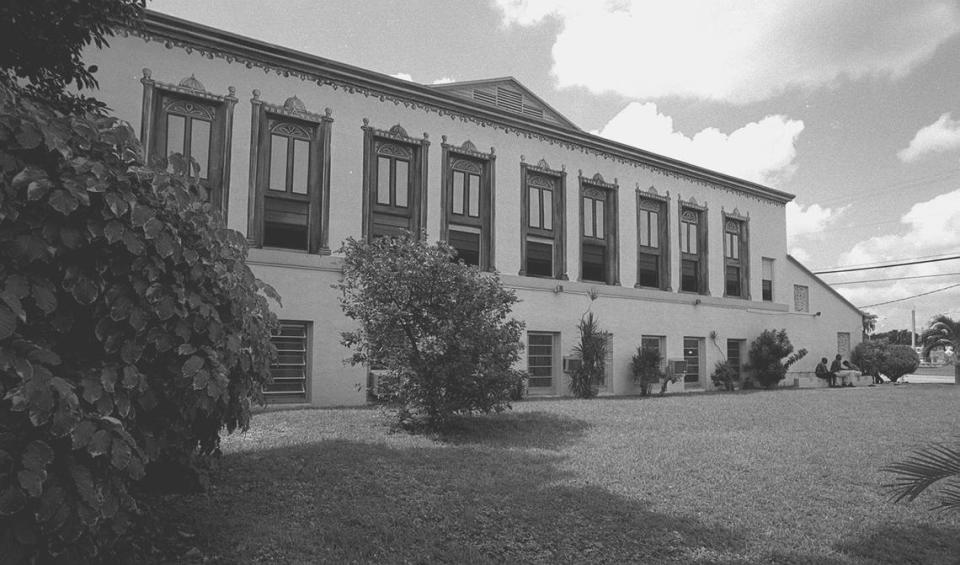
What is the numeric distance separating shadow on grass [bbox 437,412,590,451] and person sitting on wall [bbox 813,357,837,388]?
17.8m

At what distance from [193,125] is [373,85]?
4.27 meters

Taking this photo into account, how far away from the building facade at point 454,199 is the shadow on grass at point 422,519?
680cm

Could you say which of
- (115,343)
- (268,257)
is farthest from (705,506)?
(268,257)

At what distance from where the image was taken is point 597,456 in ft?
25.3

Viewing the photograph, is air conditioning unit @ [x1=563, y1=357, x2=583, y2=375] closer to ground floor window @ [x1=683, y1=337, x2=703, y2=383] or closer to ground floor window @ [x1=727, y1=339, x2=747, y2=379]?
ground floor window @ [x1=683, y1=337, x2=703, y2=383]

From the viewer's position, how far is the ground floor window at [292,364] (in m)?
13.2

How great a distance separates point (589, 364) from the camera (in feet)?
56.0

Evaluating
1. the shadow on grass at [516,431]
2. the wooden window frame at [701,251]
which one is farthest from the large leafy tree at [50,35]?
the wooden window frame at [701,251]

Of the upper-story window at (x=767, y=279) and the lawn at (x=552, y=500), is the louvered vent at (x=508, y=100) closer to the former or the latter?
the lawn at (x=552, y=500)

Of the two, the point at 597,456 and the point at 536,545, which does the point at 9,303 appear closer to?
the point at 536,545

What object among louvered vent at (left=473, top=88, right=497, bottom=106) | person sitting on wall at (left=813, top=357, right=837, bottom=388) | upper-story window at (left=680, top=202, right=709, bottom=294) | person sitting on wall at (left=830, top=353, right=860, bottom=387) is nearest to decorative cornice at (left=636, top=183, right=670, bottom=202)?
upper-story window at (left=680, top=202, right=709, bottom=294)

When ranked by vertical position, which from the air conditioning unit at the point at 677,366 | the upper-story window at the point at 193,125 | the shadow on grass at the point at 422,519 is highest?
the upper-story window at the point at 193,125

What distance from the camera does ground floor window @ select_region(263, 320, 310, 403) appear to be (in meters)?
13.2

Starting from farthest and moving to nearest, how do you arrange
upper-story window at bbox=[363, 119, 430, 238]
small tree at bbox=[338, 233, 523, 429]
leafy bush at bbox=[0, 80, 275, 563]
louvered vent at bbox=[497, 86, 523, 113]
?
louvered vent at bbox=[497, 86, 523, 113], upper-story window at bbox=[363, 119, 430, 238], small tree at bbox=[338, 233, 523, 429], leafy bush at bbox=[0, 80, 275, 563]
